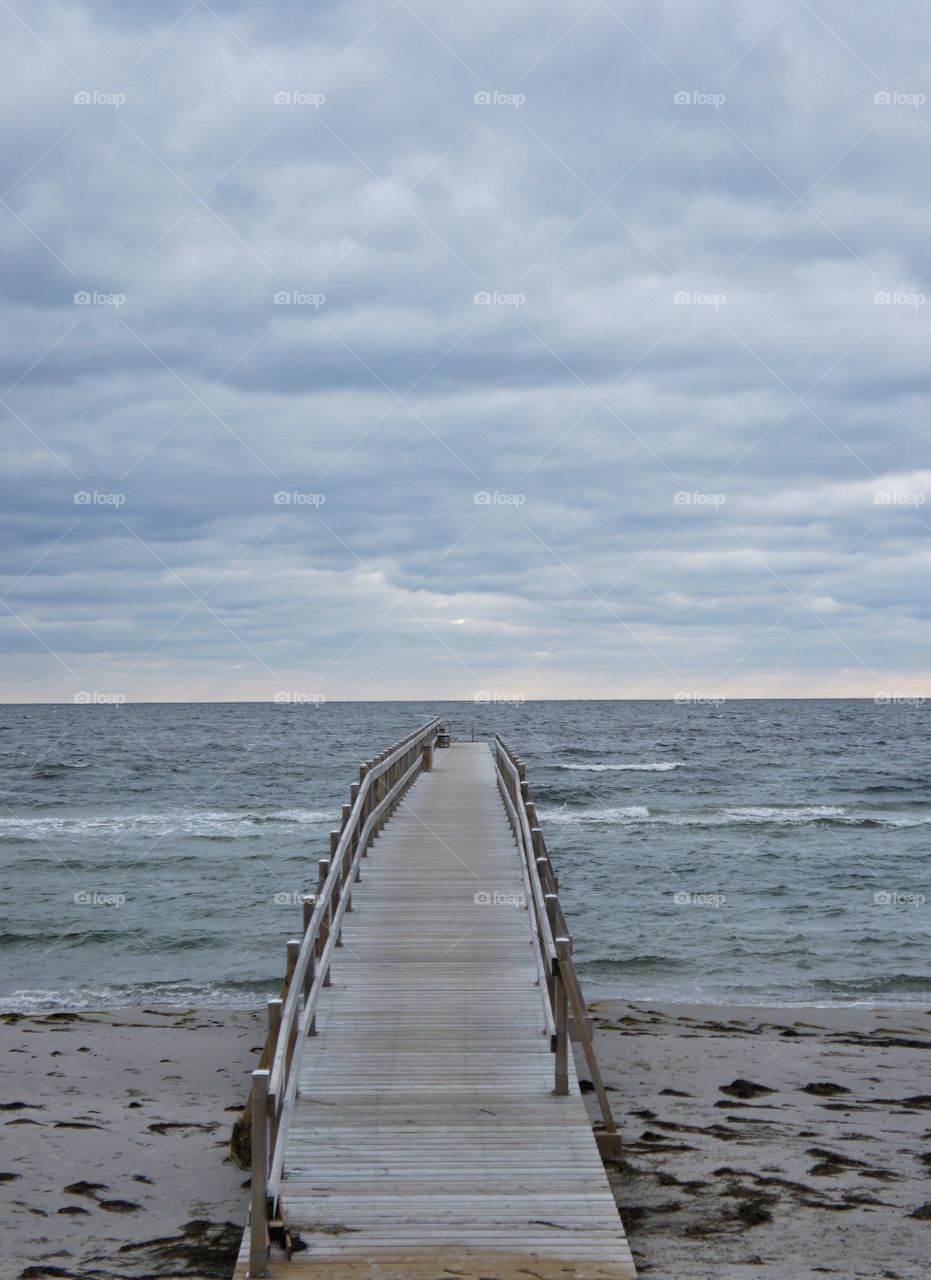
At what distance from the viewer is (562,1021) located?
720 centimetres

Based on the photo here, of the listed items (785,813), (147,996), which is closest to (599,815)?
(785,813)

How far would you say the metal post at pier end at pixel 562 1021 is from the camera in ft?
23.4

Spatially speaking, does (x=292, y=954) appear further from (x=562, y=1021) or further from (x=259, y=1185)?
(x=259, y=1185)

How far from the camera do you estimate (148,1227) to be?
21.0ft

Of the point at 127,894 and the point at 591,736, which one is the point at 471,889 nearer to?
the point at 127,894

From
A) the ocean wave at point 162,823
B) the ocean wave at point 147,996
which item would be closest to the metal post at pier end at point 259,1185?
the ocean wave at point 147,996

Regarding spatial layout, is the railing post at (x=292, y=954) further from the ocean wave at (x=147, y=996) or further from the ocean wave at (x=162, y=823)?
the ocean wave at (x=162, y=823)

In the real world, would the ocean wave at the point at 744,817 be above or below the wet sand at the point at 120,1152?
below

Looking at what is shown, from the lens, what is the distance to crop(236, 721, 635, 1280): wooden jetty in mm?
5332

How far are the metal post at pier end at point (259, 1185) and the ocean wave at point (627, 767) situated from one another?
5132 cm

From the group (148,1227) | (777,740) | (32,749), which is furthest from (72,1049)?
(777,740)

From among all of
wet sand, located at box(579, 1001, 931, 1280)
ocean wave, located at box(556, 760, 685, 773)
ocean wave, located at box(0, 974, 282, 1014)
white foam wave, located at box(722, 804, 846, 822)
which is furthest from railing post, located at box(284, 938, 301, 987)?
ocean wave, located at box(556, 760, 685, 773)

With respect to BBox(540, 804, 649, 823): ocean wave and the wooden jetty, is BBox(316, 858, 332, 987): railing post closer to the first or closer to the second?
the wooden jetty

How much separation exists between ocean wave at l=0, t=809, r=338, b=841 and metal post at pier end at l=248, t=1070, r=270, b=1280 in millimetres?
28385
